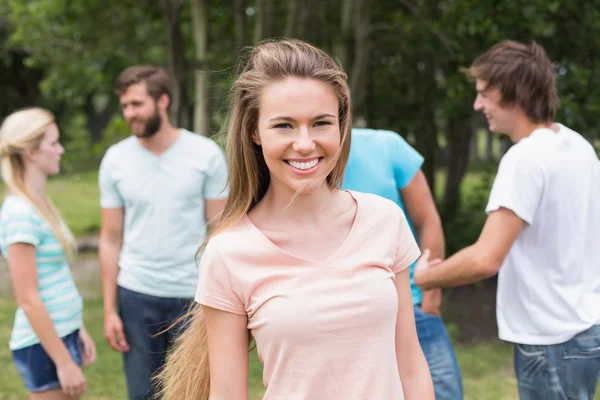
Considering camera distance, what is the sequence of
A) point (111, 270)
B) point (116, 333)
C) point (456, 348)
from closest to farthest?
point (116, 333)
point (111, 270)
point (456, 348)

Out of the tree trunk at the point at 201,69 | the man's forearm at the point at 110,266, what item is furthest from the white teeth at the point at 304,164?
the tree trunk at the point at 201,69

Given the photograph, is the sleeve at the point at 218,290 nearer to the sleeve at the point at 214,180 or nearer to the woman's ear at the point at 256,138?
the woman's ear at the point at 256,138

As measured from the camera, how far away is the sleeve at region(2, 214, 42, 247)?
3447mm

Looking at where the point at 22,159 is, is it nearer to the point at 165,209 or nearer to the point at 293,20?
the point at 165,209

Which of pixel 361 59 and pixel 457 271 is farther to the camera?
pixel 361 59

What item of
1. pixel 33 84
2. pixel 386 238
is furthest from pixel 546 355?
pixel 33 84

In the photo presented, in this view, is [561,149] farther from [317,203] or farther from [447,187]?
[447,187]

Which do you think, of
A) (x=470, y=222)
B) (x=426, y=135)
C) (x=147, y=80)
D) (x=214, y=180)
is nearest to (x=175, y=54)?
(x=426, y=135)

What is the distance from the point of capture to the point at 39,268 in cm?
356

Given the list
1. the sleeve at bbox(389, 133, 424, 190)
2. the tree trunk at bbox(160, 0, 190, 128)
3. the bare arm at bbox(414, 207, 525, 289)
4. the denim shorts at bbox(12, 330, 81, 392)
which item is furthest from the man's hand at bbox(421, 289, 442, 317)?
the tree trunk at bbox(160, 0, 190, 128)

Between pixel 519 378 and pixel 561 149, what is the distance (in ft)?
2.93

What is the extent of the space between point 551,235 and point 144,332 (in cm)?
Result: 221

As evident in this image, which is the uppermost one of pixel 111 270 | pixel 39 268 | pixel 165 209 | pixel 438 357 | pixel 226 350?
pixel 226 350

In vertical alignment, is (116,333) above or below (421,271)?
below
